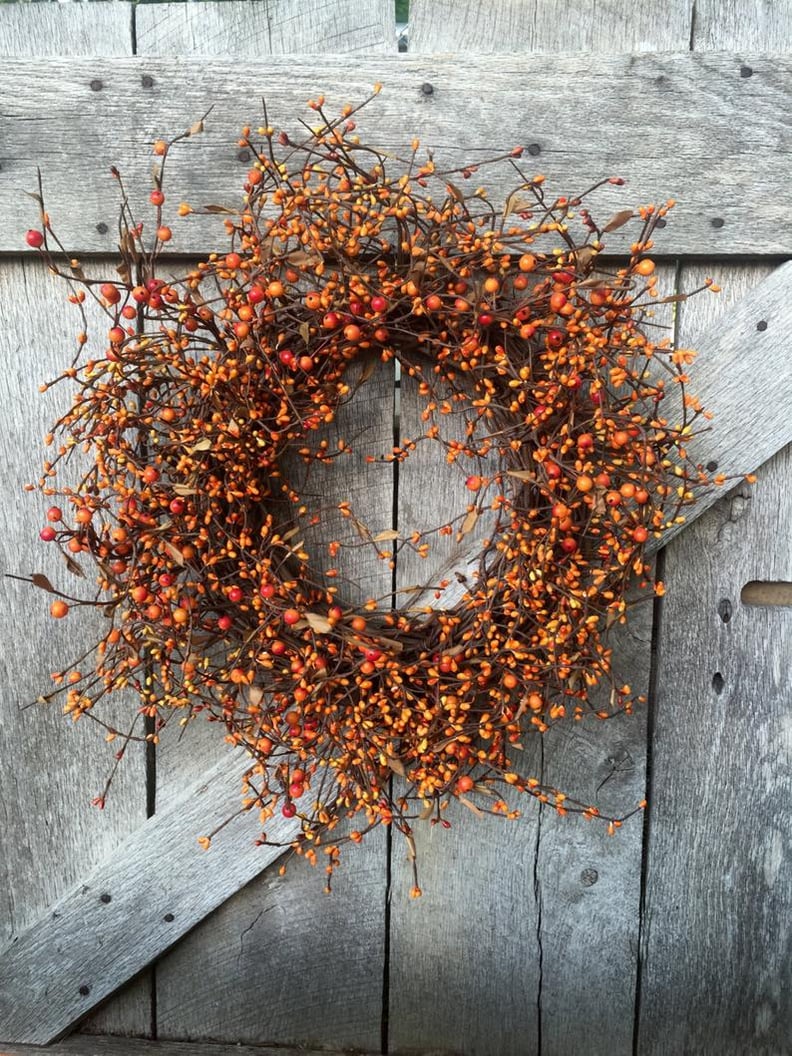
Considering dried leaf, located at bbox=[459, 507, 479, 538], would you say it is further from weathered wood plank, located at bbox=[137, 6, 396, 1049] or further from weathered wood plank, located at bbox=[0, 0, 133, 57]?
weathered wood plank, located at bbox=[0, 0, 133, 57]

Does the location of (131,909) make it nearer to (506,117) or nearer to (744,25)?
(506,117)

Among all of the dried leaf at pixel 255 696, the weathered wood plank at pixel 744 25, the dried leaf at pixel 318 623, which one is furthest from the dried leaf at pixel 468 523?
the weathered wood plank at pixel 744 25

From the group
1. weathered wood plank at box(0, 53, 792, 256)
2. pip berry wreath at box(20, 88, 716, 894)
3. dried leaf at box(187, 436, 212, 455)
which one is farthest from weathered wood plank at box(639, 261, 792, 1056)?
dried leaf at box(187, 436, 212, 455)

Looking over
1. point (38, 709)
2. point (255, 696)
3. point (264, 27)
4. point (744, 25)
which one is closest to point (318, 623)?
point (255, 696)

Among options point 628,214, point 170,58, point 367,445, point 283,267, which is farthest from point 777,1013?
point 170,58

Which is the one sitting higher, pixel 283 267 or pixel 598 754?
pixel 283 267

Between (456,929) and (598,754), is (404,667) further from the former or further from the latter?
(456,929)
